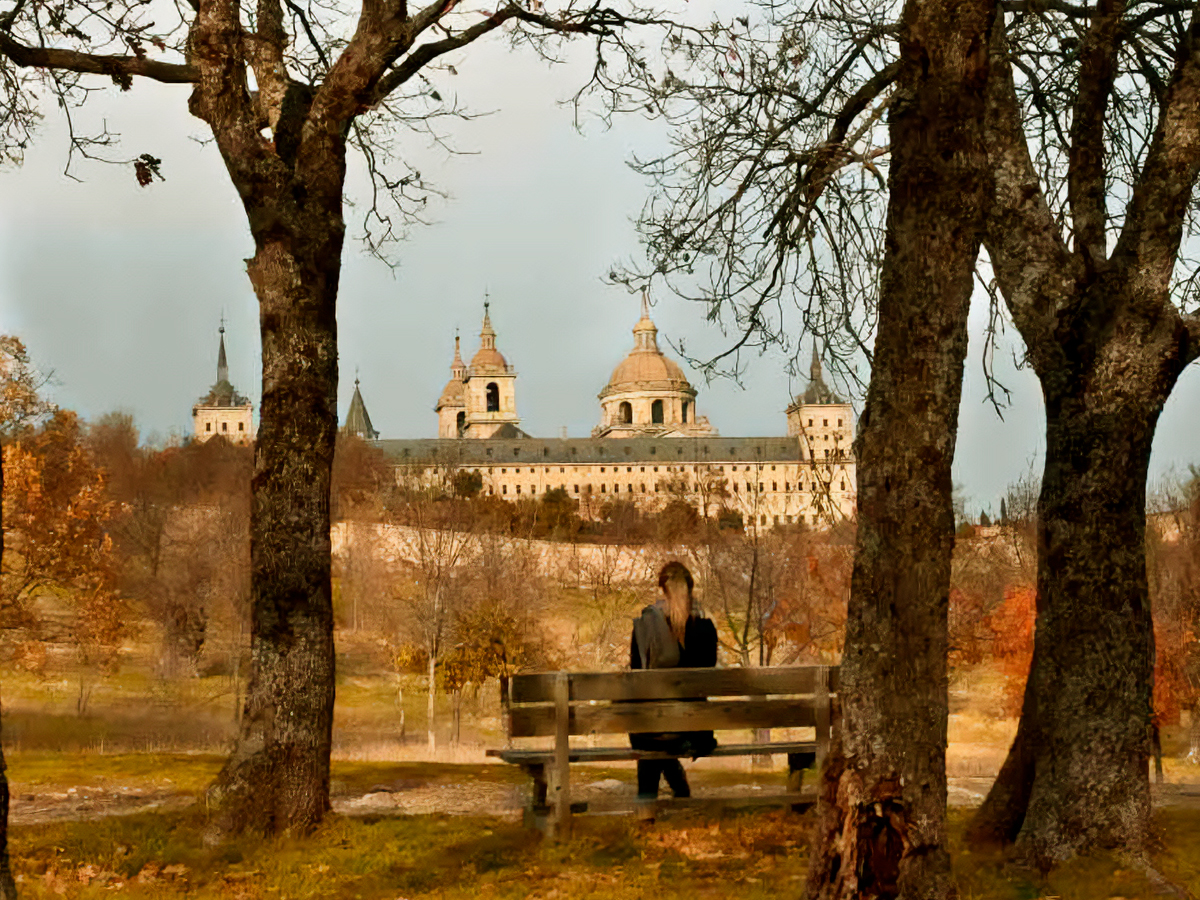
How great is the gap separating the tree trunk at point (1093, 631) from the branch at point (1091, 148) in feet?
3.37

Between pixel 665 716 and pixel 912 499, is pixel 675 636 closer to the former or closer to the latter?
pixel 665 716

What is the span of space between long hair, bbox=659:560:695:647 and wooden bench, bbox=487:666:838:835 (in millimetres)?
721

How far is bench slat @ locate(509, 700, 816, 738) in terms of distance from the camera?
762cm

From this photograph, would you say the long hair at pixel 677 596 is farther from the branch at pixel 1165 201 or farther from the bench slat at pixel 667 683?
the branch at pixel 1165 201

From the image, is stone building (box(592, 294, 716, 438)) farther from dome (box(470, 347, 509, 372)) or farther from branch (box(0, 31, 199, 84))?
branch (box(0, 31, 199, 84))

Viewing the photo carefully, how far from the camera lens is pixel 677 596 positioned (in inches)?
337

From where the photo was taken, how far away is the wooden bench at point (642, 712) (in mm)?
7566

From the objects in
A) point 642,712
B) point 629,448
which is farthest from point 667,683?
point 629,448

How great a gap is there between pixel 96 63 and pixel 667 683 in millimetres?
5334

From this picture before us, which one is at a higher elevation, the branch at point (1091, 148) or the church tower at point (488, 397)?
the church tower at point (488, 397)

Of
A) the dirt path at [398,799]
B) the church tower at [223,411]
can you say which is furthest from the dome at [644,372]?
the dirt path at [398,799]

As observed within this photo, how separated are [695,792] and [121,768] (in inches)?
192

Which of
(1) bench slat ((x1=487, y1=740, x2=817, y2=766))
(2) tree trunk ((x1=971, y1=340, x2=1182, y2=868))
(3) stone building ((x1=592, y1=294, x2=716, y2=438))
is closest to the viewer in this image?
(2) tree trunk ((x1=971, y1=340, x2=1182, y2=868))

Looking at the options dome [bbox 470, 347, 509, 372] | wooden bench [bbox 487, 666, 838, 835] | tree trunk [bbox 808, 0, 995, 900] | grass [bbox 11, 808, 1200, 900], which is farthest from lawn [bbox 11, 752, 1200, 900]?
dome [bbox 470, 347, 509, 372]
